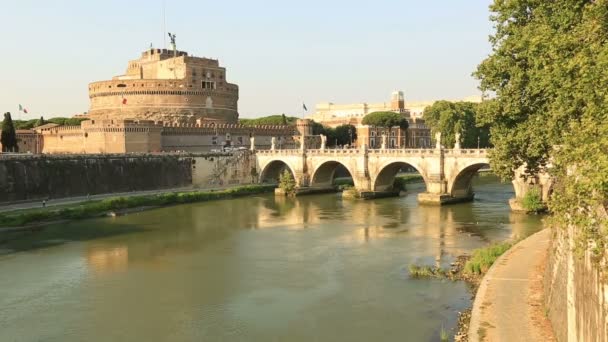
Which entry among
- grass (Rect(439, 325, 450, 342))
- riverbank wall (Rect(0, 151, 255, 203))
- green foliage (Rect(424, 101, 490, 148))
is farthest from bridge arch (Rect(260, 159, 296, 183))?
grass (Rect(439, 325, 450, 342))

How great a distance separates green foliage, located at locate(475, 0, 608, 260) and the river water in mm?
4522

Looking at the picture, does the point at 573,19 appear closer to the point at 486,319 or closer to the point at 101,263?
the point at 486,319

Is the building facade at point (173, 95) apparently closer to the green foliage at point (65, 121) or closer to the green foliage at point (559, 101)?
the green foliage at point (65, 121)

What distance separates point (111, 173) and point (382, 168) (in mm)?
18633

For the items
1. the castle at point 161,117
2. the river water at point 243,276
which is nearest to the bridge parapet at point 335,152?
the river water at point 243,276

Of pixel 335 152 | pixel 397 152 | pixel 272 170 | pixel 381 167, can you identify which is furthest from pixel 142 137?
pixel 397 152

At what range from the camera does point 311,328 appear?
13.1m

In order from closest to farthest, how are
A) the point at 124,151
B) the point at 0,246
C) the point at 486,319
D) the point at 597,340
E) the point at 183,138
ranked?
the point at 597,340, the point at 486,319, the point at 0,246, the point at 124,151, the point at 183,138

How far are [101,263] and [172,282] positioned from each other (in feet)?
13.2

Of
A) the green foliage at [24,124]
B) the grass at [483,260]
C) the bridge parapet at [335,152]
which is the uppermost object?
the green foliage at [24,124]

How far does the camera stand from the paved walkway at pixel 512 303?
993cm

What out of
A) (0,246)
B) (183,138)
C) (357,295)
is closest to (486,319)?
(357,295)

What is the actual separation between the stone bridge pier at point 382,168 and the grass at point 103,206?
5.01 metres

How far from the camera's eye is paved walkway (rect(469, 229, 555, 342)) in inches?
391
